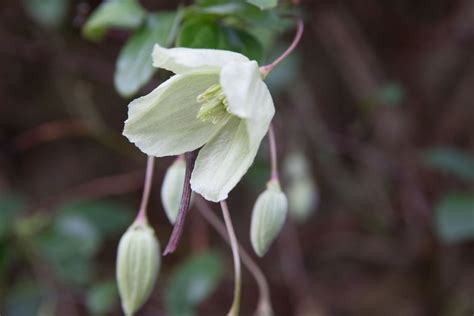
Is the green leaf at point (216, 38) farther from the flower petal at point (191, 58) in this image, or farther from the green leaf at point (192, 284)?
the green leaf at point (192, 284)

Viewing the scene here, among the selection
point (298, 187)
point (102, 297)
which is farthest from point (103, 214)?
point (298, 187)

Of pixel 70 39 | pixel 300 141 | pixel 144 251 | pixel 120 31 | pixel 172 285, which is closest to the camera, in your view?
pixel 144 251

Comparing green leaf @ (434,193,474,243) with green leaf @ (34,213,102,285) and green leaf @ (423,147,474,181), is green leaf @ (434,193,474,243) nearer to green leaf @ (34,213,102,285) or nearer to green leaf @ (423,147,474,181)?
green leaf @ (423,147,474,181)

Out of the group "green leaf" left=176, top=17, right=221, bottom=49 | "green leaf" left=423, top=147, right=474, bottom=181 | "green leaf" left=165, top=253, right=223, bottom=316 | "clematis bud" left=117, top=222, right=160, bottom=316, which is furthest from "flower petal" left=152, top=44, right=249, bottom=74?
"green leaf" left=423, top=147, right=474, bottom=181

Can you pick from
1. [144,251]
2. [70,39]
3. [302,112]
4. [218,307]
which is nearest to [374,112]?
[302,112]

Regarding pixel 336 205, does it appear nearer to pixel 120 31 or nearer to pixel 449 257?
pixel 449 257

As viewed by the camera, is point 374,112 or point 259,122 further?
point 374,112

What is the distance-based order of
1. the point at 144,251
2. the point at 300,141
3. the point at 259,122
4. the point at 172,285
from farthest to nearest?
1. the point at 300,141
2. the point at 172,285
3. the point at 144,251
4. the point at 259,122
